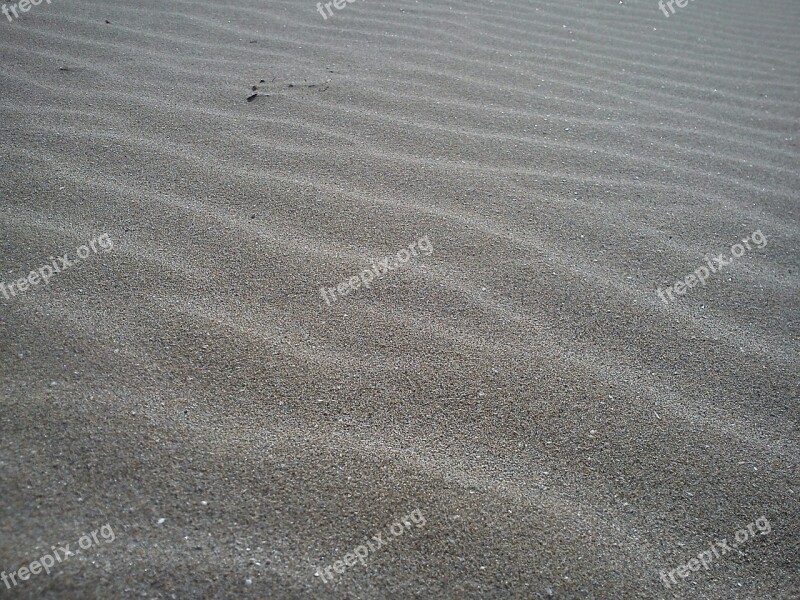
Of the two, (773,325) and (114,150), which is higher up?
(114,150)

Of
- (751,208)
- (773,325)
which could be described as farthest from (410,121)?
(773,325)

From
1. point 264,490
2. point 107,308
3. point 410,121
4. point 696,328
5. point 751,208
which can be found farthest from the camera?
point 410,121

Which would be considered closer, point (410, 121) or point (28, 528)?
point (28, 528)

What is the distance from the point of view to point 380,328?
1632 mm

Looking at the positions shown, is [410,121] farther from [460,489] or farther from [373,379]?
[460,489]

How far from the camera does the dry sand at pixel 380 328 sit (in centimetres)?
118

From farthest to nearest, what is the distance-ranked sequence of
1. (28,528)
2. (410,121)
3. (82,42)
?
(82,42), (410,121), (28,528)

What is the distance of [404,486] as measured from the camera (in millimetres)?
1269

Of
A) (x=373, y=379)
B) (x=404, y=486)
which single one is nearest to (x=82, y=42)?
(x=373, y=379)

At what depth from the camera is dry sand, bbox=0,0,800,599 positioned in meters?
1.18

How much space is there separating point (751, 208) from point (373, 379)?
5.38 feet

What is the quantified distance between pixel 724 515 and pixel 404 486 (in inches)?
26.2

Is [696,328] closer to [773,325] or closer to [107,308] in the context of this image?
[773,325]

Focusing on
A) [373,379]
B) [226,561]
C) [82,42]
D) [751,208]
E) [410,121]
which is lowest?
[226,561]
